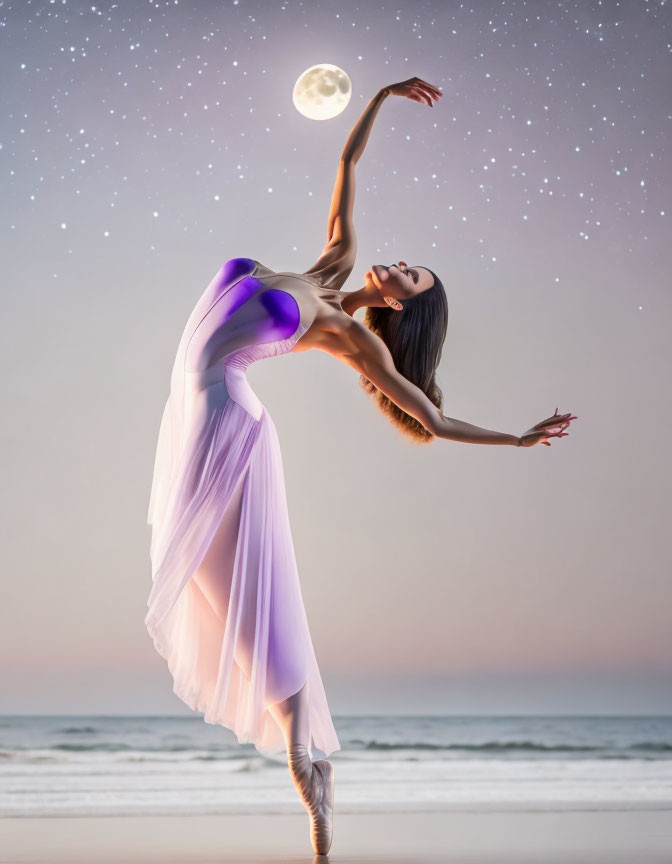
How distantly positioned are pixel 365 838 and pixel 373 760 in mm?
3783

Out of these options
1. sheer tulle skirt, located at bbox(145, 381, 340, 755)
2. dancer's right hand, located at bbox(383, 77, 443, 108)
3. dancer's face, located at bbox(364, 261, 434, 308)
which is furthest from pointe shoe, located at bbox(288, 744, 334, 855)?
dancer's right hand, located at bbox(383, 77, 443, 108)

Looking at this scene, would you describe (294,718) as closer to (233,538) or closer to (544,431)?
(233,538)

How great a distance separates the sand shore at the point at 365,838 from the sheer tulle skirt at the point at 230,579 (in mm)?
314

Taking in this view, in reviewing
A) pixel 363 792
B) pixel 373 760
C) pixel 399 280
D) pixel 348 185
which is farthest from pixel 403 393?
pixel 373 760

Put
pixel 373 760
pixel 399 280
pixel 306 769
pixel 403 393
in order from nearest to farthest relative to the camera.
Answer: pixel 306 769, pixel 403 393, pixel 399 280, pixel 373 760

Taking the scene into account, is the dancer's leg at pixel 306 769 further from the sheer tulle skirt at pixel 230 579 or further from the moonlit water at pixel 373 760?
the moonlit water at pixel 373 760

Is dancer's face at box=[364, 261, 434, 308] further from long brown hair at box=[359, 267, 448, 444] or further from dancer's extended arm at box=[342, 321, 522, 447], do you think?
dancer's extended arm at box=[342, 321, 522, 447]

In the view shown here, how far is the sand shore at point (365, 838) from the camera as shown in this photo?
237cm

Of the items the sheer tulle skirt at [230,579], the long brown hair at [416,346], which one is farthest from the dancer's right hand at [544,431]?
the sheer tulle skirt at [230,579]

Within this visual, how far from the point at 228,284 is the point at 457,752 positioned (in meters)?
4.87

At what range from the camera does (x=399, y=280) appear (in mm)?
2699

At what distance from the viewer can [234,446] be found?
2.47m

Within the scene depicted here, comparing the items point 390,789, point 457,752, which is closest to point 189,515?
point 390,789

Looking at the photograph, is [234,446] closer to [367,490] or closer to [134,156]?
[134,156]
